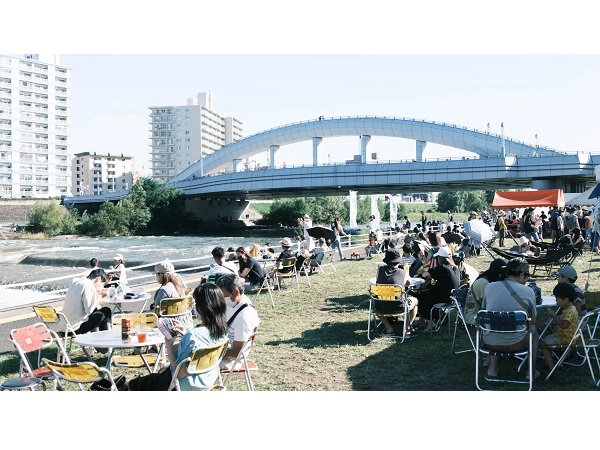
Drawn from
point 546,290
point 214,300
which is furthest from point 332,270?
point 214,300

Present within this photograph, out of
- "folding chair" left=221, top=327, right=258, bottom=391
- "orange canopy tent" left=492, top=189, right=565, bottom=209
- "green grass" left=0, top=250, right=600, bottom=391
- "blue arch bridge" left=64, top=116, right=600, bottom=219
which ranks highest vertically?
"blue arch bridge" left=64, top=116, right=600, bottom=219

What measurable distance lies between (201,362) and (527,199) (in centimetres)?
2012

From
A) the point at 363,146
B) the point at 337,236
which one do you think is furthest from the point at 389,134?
the point at 337,236

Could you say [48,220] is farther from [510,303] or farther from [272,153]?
[510,303]

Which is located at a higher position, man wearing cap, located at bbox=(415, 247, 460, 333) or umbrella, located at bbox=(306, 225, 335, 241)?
umbrella, located at bbox=(306, 225, 335, 241)

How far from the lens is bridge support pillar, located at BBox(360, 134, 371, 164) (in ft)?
170

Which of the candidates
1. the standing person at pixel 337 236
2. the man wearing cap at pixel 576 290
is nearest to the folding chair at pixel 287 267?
the man wearing cap at pixel 576 290

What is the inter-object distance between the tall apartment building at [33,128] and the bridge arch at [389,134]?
54774 millimetres

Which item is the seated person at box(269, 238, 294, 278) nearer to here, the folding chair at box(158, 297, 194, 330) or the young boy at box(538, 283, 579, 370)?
the folding chair at box(158, 297, 194, 330)

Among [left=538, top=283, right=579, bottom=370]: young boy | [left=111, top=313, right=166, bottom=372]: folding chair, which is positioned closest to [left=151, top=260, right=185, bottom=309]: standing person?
[left=111, top=313, right=166, bottom=372]: folding chair

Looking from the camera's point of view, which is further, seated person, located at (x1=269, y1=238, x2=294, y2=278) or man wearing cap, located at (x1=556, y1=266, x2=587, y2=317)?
seated person, located at (x1=269, y1=238, x2=294, y2=278)

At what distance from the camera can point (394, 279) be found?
7.61m

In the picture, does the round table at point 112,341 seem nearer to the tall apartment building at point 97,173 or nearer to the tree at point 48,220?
the tree at point 48,220
